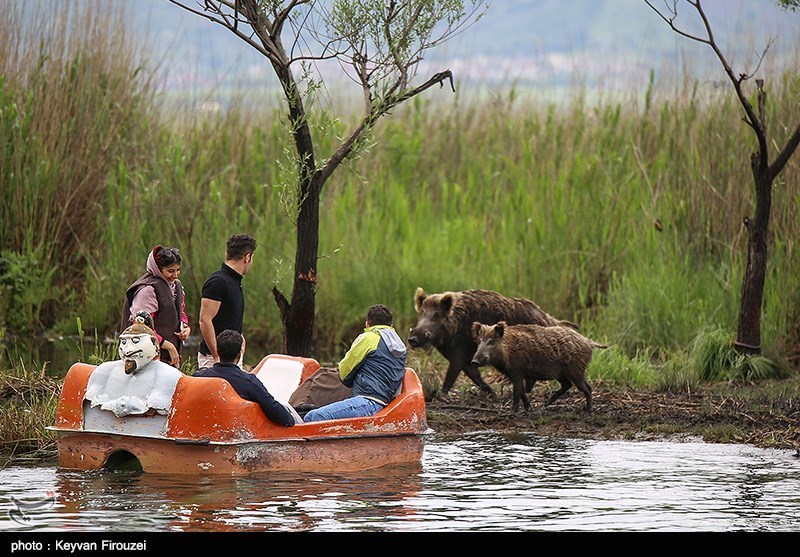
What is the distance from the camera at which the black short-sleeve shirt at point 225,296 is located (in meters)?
11.1

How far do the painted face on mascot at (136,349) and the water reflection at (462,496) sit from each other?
0.79 m

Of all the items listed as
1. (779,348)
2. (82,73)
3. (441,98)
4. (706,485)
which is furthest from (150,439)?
(441,98)

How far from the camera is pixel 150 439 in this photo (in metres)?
9.60

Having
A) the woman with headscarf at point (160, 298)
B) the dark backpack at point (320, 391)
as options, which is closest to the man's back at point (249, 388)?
the woman with headscarf at point (160, 298)

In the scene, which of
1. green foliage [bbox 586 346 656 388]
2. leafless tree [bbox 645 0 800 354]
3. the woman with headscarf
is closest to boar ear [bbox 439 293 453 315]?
green foliage [bbox 586 346 656 388]

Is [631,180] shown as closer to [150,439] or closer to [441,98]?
[441,98]

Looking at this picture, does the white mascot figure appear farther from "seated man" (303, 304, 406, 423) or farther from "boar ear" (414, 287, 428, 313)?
"boar ear" (414, 287, 428, 313)

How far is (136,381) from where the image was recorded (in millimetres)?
9641

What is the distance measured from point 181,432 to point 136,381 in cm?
48

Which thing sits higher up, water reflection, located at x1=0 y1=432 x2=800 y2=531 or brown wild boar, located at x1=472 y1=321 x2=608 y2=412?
brown wild boar, located at x1=472 y1=321 x2=608 y2=412

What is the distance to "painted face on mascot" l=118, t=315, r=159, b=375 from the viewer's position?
965 centimetres

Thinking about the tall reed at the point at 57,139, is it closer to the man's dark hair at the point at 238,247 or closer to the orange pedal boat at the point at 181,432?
the man's dark hair at the point at 238,247
